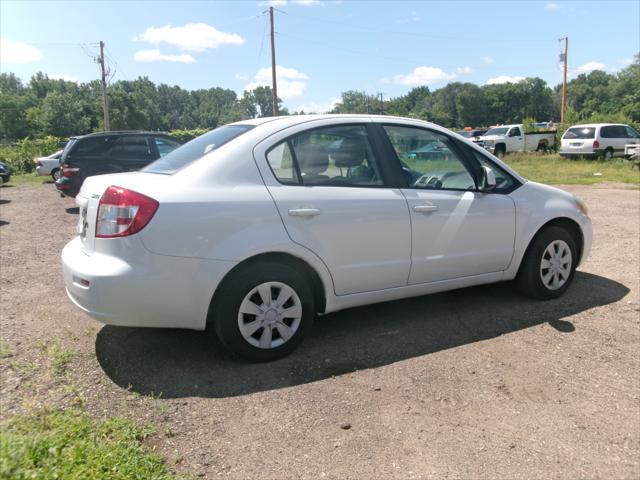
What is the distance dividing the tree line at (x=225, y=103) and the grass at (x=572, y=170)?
57033 mm

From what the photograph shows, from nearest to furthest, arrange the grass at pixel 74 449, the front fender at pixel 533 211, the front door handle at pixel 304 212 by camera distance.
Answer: the grass at pixel 74 449, the front door handle at pixel 304 212, the front fender at pixel 533 211

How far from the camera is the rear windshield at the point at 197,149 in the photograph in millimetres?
3629

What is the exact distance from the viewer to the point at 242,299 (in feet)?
11.1

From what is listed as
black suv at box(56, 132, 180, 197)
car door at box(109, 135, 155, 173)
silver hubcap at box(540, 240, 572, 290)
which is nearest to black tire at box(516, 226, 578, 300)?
silver hubcap at box(540, 240, 572, 290)

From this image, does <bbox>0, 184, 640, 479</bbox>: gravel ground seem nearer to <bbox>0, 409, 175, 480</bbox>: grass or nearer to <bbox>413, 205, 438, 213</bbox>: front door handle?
<bbox>0, 409, 175, 480</bbox>: grass

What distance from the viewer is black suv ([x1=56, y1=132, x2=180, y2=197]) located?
1099cm

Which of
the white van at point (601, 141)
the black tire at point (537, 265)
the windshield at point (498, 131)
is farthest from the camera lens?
the windshield at point (498, 131)

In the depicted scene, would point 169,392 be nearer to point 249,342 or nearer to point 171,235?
Answer: point 249,342

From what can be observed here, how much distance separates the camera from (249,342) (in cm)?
347

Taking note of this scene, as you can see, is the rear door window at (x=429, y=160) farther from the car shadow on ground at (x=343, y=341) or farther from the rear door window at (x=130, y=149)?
the rear door window at (x=130, y=149)

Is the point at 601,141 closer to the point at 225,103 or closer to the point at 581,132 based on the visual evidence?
the point at 581,132

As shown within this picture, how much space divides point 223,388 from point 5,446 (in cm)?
123

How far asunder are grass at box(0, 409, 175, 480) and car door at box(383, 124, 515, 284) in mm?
2348

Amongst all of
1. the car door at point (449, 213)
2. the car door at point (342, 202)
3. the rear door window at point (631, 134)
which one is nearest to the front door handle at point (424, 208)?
the car door at point (449, 213)
